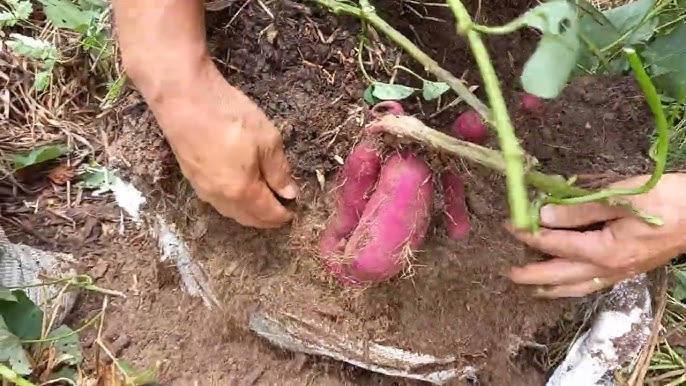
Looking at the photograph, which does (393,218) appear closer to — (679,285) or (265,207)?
(265,207)

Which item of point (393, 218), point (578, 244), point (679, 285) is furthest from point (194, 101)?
point (679, 285)

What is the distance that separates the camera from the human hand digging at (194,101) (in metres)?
0.78

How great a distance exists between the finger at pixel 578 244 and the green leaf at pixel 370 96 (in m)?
0.24

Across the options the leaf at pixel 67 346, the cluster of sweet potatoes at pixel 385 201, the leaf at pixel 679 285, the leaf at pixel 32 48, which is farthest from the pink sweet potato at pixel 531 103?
the leaf at pixel 32 48

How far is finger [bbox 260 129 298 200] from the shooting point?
2.71 feet

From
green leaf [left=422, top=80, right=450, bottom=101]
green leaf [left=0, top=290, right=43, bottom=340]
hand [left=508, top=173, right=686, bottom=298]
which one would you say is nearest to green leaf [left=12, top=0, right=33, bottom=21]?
green leaf [left=0, top=290, right=43, bottom=340]

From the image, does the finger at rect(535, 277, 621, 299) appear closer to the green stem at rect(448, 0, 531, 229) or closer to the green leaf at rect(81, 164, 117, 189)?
the green stem at rect(448, 0, 531, 229)

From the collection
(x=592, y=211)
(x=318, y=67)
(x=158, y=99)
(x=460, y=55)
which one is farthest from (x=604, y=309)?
(x=158, y=99)

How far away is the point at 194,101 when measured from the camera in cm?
79

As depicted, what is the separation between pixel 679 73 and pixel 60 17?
1.00m

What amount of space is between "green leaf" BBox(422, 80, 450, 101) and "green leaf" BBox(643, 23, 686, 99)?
27cm

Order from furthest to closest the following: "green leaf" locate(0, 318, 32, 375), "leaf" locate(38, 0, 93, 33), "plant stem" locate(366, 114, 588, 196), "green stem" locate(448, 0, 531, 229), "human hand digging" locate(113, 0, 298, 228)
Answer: "leaf" locate(38, 0, 93, 33) → "green leaf" locate(0, 318, 32, 375) → "human hand digging" locate(113, 0, 298, 228) → "plant stem" locate(366, 114, 588, 196) → "green stem" locate(448, 0, 531, 229)

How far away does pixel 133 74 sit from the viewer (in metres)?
0.82

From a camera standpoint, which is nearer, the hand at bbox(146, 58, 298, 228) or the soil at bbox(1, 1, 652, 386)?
the hand at bbox(146, 58, 298, 228)
